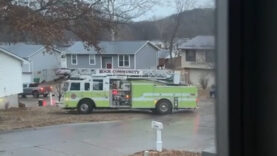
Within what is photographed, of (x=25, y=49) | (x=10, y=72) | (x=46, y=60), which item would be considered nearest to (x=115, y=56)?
(x=46, y=60)

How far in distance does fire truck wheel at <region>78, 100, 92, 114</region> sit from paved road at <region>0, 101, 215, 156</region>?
760 millimetres

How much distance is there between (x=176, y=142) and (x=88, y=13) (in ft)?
3.84

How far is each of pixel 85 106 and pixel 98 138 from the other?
1741 millimetres

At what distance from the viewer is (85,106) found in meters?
5.60

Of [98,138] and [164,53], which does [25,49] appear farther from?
[164,53]

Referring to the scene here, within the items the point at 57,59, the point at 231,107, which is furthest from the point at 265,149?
the point at 57,59

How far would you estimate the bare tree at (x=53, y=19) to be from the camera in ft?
10.1

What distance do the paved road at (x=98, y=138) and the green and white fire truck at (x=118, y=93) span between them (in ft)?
0.54

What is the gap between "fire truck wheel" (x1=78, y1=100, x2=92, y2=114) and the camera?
5.46 m

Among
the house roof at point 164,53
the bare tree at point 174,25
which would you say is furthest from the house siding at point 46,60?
the bare tree at point 174,25

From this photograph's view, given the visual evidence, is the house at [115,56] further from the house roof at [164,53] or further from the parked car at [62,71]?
the house roof at [164,53]

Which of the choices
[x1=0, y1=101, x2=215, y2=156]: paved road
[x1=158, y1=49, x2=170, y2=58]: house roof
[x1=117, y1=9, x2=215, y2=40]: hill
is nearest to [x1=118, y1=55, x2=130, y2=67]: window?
[x1=117, y1=9, x2=215, y2=40]: hill

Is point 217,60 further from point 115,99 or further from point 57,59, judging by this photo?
point 115,99

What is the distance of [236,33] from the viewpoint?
45 cm
